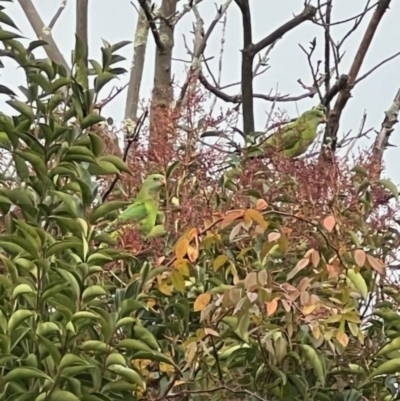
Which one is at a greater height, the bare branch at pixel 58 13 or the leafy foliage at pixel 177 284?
the bare branch at pixel 58 13

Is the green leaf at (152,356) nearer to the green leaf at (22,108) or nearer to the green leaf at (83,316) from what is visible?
the green leaf at (83,316)

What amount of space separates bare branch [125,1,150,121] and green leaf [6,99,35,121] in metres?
1.41

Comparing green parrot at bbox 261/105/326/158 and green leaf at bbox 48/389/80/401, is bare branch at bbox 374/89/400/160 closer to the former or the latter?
green parrot at bbox 261/105/326/158

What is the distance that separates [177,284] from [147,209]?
0.34 m

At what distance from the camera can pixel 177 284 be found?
100cm

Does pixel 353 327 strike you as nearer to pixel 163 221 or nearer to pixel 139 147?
pixel 163 221

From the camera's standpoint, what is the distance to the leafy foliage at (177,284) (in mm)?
917

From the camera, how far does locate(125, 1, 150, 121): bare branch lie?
249cm

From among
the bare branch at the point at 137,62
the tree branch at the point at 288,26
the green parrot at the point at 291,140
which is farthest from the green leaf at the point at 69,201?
the bare branch at the point at 137,62

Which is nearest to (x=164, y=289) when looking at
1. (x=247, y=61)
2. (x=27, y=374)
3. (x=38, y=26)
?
(x=27, y=374)

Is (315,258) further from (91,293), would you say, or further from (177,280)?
(91,293)

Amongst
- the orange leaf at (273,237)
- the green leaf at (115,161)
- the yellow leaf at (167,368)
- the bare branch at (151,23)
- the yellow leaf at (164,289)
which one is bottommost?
the yellow leaf at (167,368)

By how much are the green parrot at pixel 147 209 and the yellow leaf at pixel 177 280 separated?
270 mm

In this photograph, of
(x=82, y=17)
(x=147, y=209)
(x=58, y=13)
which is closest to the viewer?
(x=147, y=209)
